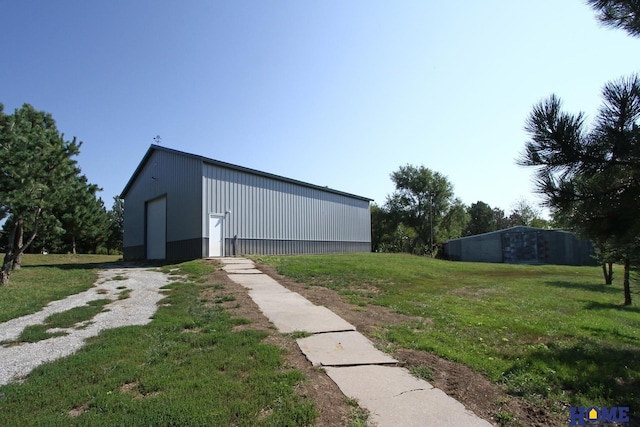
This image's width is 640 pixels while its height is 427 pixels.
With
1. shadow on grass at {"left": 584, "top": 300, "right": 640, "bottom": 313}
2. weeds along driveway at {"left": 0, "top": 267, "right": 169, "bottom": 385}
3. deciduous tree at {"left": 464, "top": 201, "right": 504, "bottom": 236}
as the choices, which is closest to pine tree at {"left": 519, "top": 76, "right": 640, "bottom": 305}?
shadow on grass at {"left": 584, "top": 300, "right": 640, "bottom": 313}

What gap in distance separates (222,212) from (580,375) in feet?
59.6

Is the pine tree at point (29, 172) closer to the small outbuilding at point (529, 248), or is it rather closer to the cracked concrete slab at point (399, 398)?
the cracked concrete slab at point (399, 398)

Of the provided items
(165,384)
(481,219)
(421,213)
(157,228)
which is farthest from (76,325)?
(481,219)

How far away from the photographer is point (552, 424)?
334cm

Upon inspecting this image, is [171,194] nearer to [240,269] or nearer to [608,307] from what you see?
[240,269]

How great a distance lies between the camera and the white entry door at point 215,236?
19609mm

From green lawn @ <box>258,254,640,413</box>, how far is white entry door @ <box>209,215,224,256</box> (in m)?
8.47

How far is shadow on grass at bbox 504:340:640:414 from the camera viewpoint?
389 cm

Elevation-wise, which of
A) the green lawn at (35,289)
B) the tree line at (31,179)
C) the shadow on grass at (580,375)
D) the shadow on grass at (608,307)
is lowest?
the shadow on grass at (608,307)

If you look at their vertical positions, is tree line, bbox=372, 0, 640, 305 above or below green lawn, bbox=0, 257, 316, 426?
above

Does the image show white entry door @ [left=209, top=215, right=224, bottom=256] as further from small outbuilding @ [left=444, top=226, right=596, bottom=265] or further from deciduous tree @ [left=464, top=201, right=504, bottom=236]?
deciduous tree @ [left=464, top=201, right=504, bottom=236]

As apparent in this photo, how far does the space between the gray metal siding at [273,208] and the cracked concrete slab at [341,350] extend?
15.0 meters

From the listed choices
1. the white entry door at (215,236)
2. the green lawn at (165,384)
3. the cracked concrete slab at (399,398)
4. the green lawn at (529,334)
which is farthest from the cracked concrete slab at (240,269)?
the cracked concrete slab at (399,398)

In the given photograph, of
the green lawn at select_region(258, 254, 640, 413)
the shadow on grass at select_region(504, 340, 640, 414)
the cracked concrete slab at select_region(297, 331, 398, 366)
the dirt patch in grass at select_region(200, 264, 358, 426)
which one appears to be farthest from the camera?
the cracked concrete slab at select_region(297, 331, 398, 366)
